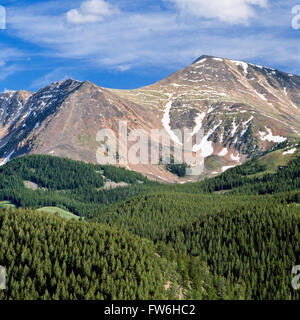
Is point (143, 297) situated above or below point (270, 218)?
below

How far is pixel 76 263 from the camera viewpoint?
145m

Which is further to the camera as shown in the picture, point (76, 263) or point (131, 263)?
point (76, 263)

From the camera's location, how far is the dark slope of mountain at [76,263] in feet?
434

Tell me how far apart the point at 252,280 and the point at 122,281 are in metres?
54.4

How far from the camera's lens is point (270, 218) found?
195m

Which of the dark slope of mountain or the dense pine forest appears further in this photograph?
the dense pine forest

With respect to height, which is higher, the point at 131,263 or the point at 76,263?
the point at 76,263

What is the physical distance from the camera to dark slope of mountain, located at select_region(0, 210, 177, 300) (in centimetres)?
13225

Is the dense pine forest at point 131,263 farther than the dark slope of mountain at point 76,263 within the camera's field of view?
Yes

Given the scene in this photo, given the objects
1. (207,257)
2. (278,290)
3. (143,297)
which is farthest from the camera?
(207,257)

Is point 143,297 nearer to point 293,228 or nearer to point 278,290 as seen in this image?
point 278,290

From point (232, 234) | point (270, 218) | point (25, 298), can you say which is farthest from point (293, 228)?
point (25, 298)
